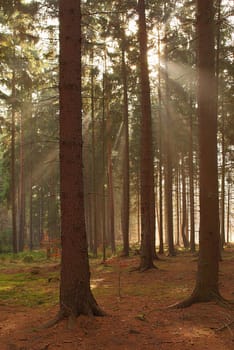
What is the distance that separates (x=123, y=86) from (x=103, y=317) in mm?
15396

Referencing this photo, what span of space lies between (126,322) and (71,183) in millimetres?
2516

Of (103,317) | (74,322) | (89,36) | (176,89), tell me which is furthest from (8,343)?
(176,89)

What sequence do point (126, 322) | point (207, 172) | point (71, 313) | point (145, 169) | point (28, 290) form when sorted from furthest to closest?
point (145, 169) → point (28, 290) → point (207, 172) → point (126, 322) → point (71, 313)

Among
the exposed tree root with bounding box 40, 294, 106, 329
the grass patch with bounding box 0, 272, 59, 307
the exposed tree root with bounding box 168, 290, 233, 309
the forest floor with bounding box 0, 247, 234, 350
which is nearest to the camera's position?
the forest floor with bounding box 0, 247, 234, 350

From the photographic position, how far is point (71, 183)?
665cm

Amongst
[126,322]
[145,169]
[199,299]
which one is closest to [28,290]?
[126,322]

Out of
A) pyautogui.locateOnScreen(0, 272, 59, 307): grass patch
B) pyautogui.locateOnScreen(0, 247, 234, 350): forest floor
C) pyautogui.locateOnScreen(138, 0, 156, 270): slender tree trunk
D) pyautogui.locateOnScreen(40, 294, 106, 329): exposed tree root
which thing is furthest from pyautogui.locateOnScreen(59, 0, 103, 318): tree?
pyautogui.locateOnScreen(138, 0, 156, 270): slender tree trunk

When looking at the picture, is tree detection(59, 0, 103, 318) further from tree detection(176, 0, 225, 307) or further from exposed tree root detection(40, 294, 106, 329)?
tree detection(176, 0, 225, 307)

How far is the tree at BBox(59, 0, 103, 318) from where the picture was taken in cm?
654

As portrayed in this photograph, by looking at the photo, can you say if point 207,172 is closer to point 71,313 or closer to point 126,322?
point 126,322

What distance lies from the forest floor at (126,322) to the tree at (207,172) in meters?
0.40

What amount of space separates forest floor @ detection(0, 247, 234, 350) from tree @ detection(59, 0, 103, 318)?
0.40m

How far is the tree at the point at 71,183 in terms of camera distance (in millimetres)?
6543

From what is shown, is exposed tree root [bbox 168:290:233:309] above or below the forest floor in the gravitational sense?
above
